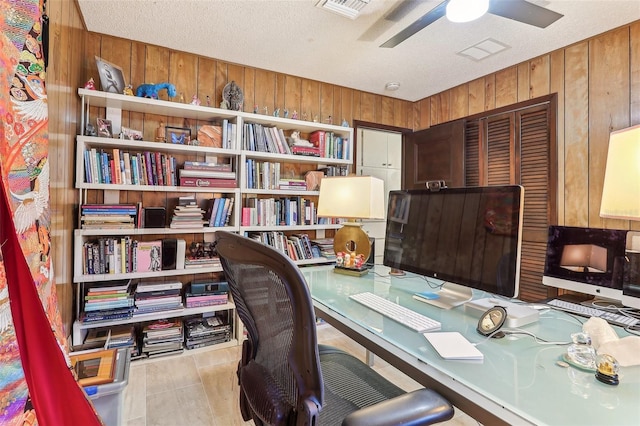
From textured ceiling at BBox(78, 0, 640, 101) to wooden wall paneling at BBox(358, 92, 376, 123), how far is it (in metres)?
0.49

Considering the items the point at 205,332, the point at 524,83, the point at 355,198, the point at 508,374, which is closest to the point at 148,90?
the point at 355,198

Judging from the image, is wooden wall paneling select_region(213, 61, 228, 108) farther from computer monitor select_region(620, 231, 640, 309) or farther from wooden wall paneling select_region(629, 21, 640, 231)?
wooden wall paneling select_region(629, 21, 640, 231)

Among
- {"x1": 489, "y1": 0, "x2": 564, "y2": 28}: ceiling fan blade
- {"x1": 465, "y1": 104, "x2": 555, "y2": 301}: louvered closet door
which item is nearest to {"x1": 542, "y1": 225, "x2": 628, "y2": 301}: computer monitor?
{"x1": 465, "y1": 104, "x2": 555, "y2": 301}: louvered closet door

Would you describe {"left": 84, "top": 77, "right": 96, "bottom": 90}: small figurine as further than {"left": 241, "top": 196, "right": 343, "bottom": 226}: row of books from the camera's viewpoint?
No

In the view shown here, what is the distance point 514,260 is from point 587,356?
13.7 inches

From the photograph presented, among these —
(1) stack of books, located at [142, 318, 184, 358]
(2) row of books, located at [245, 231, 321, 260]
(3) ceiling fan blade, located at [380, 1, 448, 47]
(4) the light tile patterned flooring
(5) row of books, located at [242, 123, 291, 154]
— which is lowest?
(4) the light tile patterned flooring

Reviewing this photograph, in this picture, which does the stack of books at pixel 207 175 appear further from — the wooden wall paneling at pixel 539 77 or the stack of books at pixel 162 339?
the wooden wall paneling at pixel 539 77

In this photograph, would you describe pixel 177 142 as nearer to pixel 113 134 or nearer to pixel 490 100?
pixel 113 134

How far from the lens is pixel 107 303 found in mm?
2223

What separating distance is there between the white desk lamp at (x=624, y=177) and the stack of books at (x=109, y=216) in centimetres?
268

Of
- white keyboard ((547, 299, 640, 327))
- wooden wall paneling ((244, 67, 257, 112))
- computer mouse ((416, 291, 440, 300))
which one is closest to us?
white keyboard ((547, 299, 640, 327))

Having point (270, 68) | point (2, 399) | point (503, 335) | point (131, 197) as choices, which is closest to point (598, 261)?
point (503, 335)

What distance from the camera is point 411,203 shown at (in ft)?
5.38

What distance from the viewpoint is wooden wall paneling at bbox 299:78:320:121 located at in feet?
10.6
